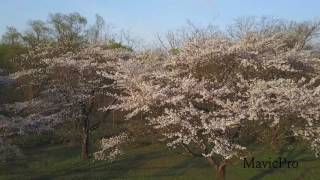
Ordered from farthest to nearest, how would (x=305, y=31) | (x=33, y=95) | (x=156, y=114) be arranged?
(x=305, y=31)
(x=33, y=95)
(x=156, y=114)

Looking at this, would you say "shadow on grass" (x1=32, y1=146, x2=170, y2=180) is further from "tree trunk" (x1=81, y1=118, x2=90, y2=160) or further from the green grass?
"tree trunk" (x1=81, y1=118, x2=90, y2=160)

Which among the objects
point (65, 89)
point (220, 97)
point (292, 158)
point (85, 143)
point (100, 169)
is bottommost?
point (100, 169)

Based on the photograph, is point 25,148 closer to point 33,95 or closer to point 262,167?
point 33,95

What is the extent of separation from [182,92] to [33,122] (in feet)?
34.3

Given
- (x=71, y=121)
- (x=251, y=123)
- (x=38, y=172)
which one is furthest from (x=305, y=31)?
(x=251, y=123)

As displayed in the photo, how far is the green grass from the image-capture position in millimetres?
15773

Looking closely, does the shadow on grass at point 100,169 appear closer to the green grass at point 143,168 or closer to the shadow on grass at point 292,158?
the green grass at point 143,168

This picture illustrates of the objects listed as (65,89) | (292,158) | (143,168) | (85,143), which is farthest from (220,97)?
(65,89)

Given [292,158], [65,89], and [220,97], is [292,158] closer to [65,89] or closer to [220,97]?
[220,97]

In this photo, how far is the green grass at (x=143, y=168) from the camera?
15.8 m

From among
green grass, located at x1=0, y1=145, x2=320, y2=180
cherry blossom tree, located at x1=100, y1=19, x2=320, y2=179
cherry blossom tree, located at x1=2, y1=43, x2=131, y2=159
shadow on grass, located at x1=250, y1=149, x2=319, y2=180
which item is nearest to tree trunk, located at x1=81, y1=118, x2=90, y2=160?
cherry blossom tree, located at x1=2, y1=43, x2=131, y2=159

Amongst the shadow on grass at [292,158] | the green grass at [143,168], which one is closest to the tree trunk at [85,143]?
the green grass at [143,168]

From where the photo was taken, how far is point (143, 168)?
1788 cm

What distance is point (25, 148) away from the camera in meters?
24.6
